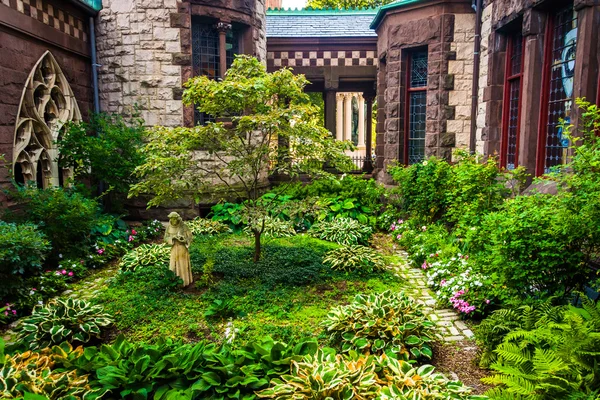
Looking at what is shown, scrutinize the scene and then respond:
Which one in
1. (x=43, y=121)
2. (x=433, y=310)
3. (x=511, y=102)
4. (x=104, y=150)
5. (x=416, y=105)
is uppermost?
(x=416, y=105)

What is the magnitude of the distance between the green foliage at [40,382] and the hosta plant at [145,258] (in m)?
3.25

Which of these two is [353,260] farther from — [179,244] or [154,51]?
[154,51]

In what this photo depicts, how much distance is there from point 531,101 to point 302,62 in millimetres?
7265

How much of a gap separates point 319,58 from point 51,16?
6.81 m

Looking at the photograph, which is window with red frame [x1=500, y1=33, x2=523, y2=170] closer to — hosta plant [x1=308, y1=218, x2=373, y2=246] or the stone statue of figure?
hosta plant [x1=308, y1=218, x2=373, y2=246]

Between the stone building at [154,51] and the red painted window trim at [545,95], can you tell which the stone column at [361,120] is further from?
the red painted window trim at [545,95]

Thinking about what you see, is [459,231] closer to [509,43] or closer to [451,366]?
[451,366]

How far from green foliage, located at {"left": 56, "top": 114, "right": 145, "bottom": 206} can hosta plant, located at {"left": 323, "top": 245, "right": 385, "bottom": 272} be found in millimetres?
3800

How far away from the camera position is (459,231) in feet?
20.9

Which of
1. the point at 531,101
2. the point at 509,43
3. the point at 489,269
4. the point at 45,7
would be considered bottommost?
the point at 489,269

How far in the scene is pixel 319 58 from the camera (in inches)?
515

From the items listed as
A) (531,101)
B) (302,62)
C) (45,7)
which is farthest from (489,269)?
(302,62)

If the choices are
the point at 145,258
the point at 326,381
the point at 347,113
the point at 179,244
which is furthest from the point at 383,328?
the point at 347,113

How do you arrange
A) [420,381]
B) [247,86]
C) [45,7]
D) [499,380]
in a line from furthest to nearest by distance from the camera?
[45,7] < [247,86] < [420,381] < [499,380]
